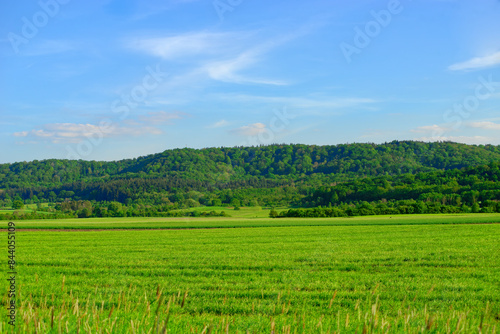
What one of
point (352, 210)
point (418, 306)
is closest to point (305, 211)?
point (352, 210)

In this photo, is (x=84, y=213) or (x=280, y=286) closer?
(x=280, y=286)

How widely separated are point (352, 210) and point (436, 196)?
40.9 metres

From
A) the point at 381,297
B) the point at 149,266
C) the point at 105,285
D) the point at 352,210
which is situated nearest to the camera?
the point at 381,297

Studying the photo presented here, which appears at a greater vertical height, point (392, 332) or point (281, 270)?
point (392, 332)

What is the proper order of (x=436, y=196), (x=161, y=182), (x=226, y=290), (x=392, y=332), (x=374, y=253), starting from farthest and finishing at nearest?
(x=161, y=182)
(x=436, y=196)
(x=374, y=253)
(x=226, y=290)
(x=392, y=332)

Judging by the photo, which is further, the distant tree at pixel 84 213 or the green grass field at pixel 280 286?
the distant tree at pixel 84 213

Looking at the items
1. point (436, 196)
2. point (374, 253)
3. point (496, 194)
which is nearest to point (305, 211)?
point (436, 196)

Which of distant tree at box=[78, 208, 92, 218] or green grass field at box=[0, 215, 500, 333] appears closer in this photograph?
green grass field at box=[0, 215, 500, 333]

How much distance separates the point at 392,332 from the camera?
576cm

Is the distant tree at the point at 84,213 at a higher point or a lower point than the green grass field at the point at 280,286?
lower

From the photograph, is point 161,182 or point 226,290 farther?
point 161,182

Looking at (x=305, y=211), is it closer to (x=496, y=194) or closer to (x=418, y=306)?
(x=496, y=194)

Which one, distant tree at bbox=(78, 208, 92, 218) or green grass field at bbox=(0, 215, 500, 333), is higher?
green grass field at bbox=(0, 215, 500, 333)

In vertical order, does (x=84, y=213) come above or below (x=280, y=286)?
below
